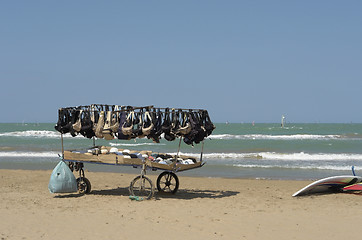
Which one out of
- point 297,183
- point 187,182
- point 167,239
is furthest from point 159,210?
point 297,183

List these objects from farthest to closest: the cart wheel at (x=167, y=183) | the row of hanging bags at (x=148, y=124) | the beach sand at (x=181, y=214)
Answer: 1. the cart wheel at (x=167, y=183)
2. the row of hanging bags at (x=148, y=124)
3. the beach sand at (x=181, y=214)

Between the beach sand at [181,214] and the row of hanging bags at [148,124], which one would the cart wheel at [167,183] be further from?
the row of hanging bags at [148,124]

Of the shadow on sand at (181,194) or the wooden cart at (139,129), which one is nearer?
the wooden cart at (139,129)

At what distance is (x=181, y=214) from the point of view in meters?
7.89

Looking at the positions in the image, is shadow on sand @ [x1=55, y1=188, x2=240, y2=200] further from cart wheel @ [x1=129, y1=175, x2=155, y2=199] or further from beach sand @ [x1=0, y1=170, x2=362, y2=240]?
cart wheel @ [x1=129, y1=175, x2=155, y2=199]

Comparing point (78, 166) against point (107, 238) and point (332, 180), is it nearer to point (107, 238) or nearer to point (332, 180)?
point (107, 238)

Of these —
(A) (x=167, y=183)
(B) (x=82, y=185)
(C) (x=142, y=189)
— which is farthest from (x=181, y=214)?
(B) (x=82, y=185)

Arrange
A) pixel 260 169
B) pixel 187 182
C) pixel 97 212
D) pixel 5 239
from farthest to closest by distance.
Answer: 1. pixel 260 169
2. pixel 187 182
3. pixel 97 212
4. pixel 5 239

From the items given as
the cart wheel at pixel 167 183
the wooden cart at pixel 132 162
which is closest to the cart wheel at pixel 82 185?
the wooden cart at pixel 132 162

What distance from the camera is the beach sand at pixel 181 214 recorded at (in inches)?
259

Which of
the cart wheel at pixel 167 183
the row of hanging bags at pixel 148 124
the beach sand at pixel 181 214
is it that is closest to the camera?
the beach sand at pixel 181 214

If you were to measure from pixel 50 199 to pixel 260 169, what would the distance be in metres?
10.1

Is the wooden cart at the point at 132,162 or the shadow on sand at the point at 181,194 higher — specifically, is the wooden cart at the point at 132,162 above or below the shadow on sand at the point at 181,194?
above

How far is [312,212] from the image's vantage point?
324 inches
